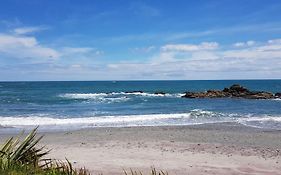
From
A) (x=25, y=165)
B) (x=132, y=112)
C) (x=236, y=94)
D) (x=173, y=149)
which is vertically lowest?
(x=132, y=112)

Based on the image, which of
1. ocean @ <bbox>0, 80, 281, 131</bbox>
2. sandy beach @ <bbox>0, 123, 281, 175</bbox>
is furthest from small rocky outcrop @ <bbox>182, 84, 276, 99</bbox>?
sandy beach @ <bbox>0, 123, 281, 175</bbox>

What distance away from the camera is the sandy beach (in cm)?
1141

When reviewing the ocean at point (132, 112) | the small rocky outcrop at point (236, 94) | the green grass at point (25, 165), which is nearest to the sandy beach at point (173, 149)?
the ocean at point (132, 112)

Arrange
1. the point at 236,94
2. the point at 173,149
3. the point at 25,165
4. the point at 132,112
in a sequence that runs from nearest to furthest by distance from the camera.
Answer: the point at 25,165, the point at 173,149, the point at 132,112, the point at 236,94

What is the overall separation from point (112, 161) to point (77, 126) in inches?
421

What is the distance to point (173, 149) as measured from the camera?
1432cm

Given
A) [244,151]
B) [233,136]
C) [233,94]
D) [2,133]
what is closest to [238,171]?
[244,151]

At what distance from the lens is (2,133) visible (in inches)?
760

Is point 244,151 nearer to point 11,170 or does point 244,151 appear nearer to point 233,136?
point 233,136

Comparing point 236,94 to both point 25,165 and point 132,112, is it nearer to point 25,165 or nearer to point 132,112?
point 132,112

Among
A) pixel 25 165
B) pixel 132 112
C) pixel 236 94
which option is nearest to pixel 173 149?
pixel 25 165

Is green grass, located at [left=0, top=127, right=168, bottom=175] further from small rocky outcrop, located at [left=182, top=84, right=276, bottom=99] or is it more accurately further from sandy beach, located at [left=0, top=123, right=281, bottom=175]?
small rocky outcrop, located at [left=182, top=84, right=276, bottom=99]

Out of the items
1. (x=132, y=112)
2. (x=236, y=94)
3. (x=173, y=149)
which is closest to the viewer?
(x=173, y=149)

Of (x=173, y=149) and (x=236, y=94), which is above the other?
(x=236, y=94)
